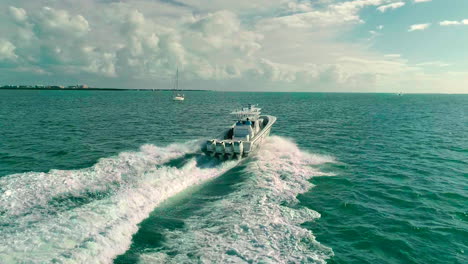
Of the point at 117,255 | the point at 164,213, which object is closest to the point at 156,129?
the point at 164,213

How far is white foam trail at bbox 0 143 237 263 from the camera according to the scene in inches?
376

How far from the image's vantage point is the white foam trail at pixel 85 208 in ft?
31.4

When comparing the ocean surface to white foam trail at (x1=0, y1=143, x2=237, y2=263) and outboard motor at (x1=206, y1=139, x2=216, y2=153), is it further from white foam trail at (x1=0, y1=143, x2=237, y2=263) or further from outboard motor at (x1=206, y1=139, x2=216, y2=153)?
outboard motor at (x1=206, y1=139, x2=216, y2=153)

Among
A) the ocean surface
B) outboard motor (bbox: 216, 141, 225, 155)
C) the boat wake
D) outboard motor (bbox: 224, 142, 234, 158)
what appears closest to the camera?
the boat wake

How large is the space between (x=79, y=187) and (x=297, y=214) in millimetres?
12577

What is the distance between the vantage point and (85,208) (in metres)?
12.6

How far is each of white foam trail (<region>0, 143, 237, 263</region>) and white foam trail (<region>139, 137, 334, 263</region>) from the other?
2.11 meters

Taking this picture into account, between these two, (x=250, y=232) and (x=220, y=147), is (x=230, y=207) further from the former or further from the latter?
(x=220, y=147)

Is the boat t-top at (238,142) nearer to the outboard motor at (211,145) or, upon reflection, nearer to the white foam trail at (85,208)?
Answer: the outboard motor at (211,145)

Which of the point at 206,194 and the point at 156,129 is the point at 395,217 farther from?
the point at 156,129

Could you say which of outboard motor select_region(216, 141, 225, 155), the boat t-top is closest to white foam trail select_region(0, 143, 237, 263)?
outboard motor select_region(216, 141, 225, 155)

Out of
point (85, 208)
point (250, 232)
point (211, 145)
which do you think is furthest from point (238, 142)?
point (85, 208)

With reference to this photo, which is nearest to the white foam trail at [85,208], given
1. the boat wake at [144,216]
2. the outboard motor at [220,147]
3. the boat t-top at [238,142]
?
the boat wake at [144,216]

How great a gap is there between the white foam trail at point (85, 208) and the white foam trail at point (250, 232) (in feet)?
6.92
